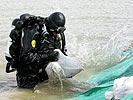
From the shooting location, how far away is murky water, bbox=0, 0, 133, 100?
496 cm

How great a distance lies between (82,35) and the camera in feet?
30.6

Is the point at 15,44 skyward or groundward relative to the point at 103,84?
skyward

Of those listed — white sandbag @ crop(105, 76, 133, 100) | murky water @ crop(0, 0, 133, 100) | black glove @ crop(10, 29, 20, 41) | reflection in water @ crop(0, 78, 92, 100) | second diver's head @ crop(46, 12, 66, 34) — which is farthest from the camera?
murky water @ crop(0, 0, 133, 100)

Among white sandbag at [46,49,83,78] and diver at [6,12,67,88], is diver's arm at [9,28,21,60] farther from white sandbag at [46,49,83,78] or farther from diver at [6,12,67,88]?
white sandbag at [46,49,83,78]

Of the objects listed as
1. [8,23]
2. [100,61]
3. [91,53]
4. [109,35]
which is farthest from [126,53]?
[8,23]

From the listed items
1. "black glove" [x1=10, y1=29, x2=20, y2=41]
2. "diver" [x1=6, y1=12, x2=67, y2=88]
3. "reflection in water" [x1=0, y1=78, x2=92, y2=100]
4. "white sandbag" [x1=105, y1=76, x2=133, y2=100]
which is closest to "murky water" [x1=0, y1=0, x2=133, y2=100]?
"reflection in water" [x1=0, y1=78, x2=92, y2=100]

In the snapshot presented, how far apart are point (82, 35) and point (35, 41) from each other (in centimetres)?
488

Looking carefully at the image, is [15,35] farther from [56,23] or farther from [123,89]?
[123,89]

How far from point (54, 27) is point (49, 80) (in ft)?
3.14

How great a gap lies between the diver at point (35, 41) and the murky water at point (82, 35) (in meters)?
0.47

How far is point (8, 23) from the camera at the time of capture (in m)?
10.5

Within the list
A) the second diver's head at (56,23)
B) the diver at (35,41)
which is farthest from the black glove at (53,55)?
the second diver's head at (56,23)

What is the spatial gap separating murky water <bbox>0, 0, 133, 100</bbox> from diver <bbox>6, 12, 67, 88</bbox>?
0.47 meters

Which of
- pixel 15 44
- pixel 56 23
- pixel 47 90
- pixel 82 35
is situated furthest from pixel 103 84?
pixel 82 35
